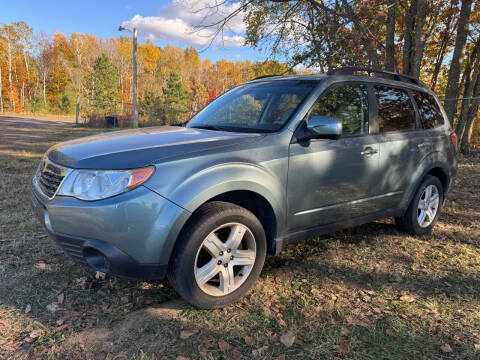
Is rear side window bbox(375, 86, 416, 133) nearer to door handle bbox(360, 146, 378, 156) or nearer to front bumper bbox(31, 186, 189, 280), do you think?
door handle bbox(360, 146, 378, 156)

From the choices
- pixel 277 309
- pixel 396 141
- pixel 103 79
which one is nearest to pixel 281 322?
pixel 277 309

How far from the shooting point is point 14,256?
3428 millimetres

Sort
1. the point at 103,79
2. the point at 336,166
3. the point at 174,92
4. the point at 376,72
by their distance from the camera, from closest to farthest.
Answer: the point at 336,166, the point at 376,72, the point at 174,92, the point at 103,79

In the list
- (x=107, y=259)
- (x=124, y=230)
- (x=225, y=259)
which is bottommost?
Answer: (x=225, y=259)

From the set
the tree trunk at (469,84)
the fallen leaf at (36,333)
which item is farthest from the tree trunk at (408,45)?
the fallen leaf at (36,333)

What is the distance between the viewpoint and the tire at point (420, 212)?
4.14m

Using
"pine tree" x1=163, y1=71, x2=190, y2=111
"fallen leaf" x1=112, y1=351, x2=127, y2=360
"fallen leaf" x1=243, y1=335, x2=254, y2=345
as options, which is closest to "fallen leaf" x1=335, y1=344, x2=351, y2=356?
"fallen leaf" x1=243, y1=335, x2=254, y2=345

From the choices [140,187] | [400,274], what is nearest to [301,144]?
[140,187]

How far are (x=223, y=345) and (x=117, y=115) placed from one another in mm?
22674

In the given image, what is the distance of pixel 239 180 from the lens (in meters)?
2.58

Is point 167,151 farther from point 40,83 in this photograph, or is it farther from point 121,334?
point 40,83

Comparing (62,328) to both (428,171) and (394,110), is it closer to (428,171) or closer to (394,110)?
(394,110)

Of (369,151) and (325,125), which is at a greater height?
(325,125)

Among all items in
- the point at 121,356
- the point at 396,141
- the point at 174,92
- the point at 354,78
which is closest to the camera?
the point at 121,356
